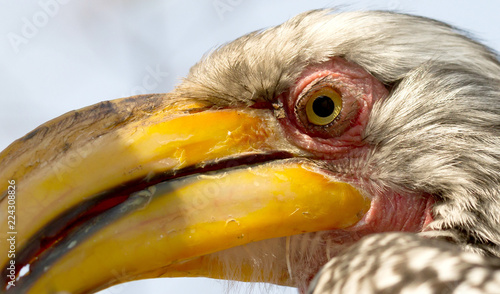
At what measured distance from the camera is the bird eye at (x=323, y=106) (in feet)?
10.8

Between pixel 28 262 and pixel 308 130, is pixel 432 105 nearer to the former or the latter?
pixel 308 130

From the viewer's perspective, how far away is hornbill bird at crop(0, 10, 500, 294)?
2834 mm

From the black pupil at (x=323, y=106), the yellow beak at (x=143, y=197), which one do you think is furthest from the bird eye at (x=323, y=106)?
the yellow beak at (x=143, y=197)

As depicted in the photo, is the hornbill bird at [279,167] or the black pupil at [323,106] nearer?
the hornbill bird at [279,167]

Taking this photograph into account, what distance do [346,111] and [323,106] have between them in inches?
4.6

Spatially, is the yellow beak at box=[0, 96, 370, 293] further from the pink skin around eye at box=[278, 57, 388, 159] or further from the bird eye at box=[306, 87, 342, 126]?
the bird eye at box=[306, 87, 342, 126]

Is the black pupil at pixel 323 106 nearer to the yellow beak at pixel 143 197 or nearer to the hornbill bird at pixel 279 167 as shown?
the hornbill bird at pixel 279 167

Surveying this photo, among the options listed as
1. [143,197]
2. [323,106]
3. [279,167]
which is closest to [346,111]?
[323,106]

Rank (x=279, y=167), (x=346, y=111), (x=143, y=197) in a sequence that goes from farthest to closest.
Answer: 1. (x=346, y=111)
2. (x=279, y=167)
3. (x=143, y=197)

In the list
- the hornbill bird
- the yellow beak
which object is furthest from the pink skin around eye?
the yellow beak

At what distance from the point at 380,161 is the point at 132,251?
46.3 inches

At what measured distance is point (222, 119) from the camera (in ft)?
10.6

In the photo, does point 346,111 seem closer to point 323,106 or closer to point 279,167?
point 323,106

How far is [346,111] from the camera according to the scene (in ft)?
10.7
